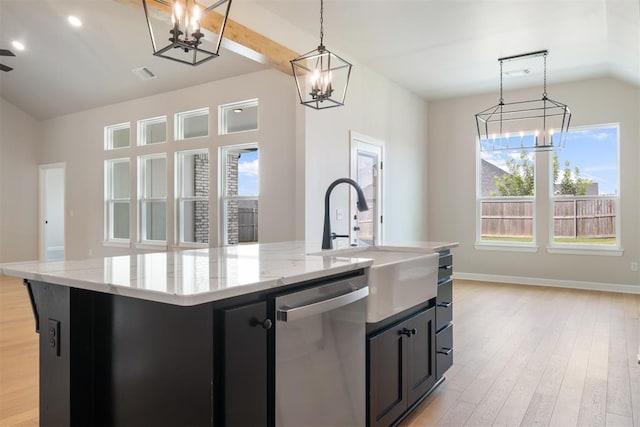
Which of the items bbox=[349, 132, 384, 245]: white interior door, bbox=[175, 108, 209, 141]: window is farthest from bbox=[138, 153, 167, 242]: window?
bbox=[349, 132, 384, 245]: white interior door

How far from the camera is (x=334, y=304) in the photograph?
5.23 ft

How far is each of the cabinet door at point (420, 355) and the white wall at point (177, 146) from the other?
2.86 m

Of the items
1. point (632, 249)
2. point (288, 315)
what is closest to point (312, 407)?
point (288, 315)

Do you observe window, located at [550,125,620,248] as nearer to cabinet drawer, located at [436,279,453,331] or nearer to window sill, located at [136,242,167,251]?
cabinet drawer, located at [436,279,453,331]

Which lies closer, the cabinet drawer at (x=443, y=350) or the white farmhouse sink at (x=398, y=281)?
the white farmhouse sink at (x=398, y=281)

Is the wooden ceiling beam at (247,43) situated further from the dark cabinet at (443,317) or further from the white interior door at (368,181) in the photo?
the dark cabinet at (443,317)

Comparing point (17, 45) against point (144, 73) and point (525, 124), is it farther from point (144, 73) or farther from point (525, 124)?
point (525, 124)

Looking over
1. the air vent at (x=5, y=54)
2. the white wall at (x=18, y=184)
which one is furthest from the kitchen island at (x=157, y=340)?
the white wall at (x=18, y=184)

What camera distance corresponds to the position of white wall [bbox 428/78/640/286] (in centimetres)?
605

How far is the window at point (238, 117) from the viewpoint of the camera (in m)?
5.75

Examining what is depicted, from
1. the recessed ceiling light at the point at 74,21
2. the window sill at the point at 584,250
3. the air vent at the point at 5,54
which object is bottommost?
the window sill at the point at 584,250

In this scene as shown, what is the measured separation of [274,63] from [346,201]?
1936mm

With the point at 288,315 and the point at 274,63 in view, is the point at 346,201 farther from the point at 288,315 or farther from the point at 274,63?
the point at 288,315

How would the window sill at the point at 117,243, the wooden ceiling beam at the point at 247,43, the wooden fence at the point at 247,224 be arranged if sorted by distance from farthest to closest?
the window sill at the point at 117,243 < the wooden fence at the point at 247,224 < the wooden ceiling beam at the point at 247,43
